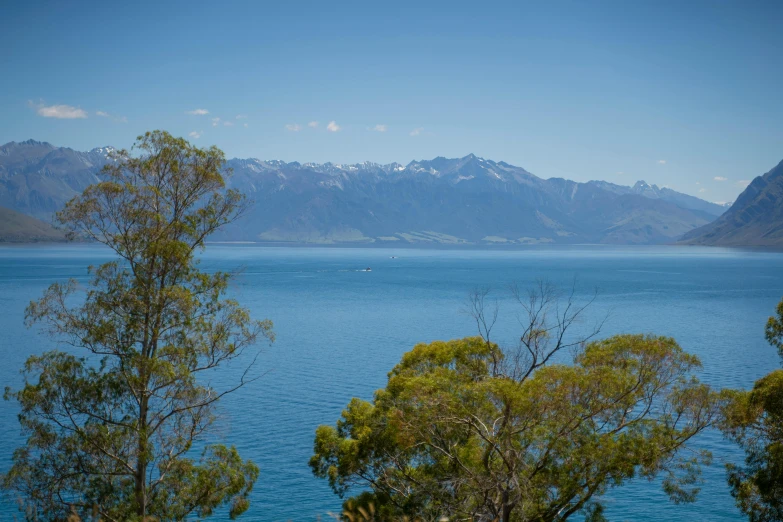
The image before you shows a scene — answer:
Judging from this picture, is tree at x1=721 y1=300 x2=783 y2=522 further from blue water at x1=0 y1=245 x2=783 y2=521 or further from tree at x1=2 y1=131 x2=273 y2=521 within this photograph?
tree at x1=2 y1=131 x2=273 y2=521

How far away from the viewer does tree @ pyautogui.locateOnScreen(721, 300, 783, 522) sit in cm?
2275

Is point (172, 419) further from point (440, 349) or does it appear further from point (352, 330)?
point (352, 330)

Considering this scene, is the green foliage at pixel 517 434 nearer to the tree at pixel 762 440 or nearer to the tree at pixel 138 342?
the tree at pixel 762 440

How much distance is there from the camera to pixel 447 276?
619 feet

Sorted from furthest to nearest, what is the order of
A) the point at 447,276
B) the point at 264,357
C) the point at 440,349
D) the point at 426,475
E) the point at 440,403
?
the point at 447,276
the point at 264,357
the point at 440,349
the point at 426,475
the point at 440,403

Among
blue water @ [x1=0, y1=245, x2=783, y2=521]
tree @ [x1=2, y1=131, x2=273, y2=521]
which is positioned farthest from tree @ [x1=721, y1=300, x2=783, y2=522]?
tree @ [x1=2, y1=131, x2=273, y2=521]

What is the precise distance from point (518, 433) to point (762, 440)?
35.0 ft

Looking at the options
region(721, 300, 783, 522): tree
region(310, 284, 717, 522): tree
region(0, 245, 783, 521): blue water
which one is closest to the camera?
region(310, 284, 717, 522): tree

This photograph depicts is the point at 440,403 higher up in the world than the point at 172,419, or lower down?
higher up

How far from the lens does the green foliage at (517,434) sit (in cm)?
2111

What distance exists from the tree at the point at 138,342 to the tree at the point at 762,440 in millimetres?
18659

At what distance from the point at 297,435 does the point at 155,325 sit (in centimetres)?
2262

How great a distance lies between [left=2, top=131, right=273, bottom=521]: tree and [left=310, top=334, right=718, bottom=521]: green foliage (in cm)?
607

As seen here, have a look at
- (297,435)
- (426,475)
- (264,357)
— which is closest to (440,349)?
(426,475)
